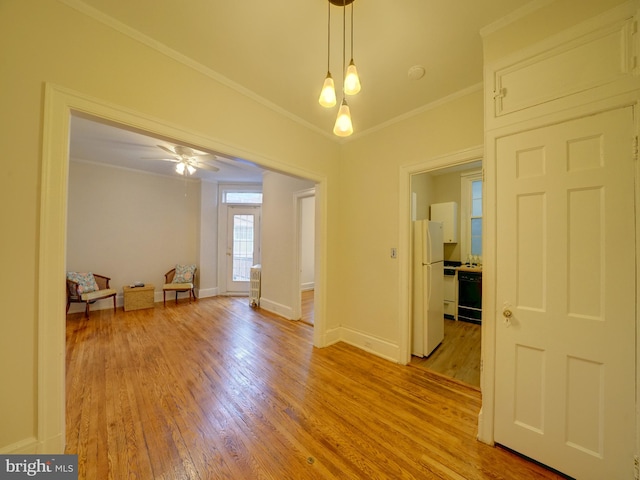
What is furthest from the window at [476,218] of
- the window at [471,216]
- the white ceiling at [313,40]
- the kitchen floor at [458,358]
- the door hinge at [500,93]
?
the door hinge at [500,93]

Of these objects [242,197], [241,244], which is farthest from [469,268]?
[242,197]

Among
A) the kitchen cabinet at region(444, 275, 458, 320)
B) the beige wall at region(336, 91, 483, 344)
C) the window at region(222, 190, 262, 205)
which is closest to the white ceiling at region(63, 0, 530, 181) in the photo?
the beige wall at region(336, 91, 483, 344)

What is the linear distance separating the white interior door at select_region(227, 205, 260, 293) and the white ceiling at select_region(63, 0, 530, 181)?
395 cm

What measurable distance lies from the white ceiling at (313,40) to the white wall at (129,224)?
4367mm

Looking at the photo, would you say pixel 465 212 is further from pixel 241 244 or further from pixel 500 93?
pixel 241 244

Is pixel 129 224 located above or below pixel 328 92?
below

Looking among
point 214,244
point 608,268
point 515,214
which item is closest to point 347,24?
point 515,214

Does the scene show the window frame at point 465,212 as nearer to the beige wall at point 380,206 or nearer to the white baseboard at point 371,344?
the beige wall at point 380,206

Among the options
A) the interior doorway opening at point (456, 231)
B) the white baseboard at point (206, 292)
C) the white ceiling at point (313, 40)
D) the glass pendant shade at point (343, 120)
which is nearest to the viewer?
the glass pendant shade at point (343, 120)

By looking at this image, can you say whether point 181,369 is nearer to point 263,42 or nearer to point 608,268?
point 263,42

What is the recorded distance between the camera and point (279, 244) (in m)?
4.45

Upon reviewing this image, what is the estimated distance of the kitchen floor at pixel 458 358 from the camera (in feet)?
8.32

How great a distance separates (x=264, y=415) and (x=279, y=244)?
2.92 metres

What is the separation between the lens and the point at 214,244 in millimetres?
6012
